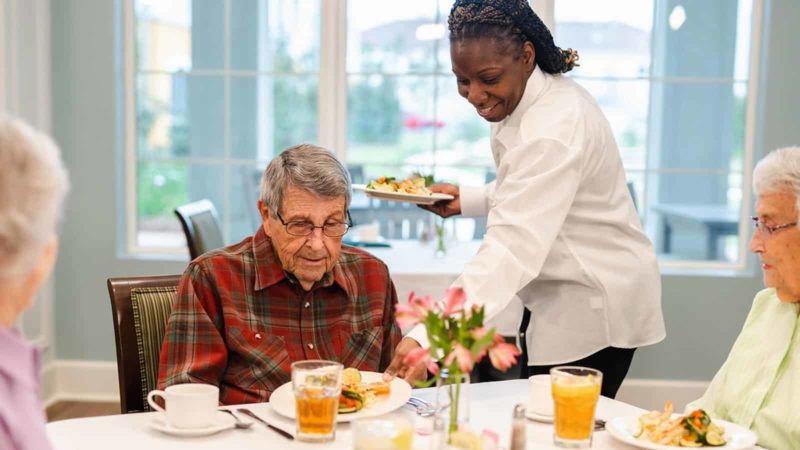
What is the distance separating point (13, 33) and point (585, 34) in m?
2.50

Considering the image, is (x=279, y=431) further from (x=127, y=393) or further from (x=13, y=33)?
(x=13, y=33)

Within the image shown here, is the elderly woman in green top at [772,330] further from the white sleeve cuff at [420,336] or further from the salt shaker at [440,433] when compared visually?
the salt shaker at [440,433]

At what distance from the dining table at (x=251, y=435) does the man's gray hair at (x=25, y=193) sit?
0.57m

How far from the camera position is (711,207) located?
15.1 feet

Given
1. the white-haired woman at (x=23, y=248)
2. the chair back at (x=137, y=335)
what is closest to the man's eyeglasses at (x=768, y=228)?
the chair back at (x=137, y=335)

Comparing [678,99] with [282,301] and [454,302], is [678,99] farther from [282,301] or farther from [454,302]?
[454,302]

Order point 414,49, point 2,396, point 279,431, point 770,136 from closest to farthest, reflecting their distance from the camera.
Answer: point 2,396 → point 279,431 → point 770,136 → point 414,49

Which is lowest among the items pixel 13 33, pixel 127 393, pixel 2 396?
pixel 127 393

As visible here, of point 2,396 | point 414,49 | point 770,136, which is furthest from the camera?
point 414,49

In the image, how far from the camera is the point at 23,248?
1.11 meters

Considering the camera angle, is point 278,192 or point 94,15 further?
point 94,15

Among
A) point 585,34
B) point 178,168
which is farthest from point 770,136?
point 178,168

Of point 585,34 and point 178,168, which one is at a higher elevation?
point 585,34

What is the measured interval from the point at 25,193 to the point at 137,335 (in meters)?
1.12
